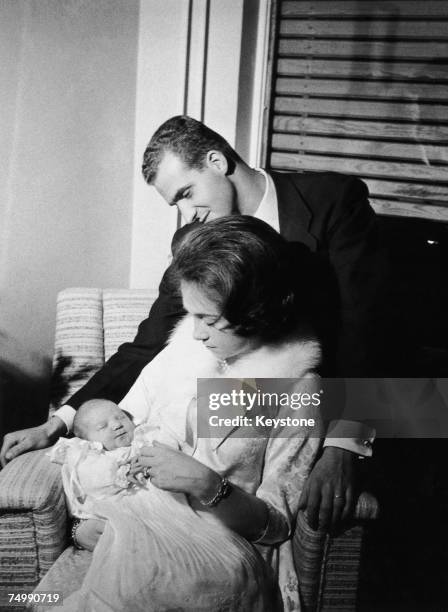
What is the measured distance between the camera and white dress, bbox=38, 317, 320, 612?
1.07 meters

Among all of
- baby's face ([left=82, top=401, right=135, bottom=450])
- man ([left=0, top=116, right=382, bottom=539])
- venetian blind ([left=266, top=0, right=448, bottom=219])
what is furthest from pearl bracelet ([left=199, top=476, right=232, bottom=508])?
venetian blind ([left=266, top=0, right=448, bottom=219])

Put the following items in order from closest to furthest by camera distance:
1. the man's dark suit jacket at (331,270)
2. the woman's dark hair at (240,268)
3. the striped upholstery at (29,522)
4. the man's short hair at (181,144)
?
1. the woman's dark hair at (240,268)
2. the striped upholstery at (29,522)
3. the man's dark suit jacket at (331,270)
4. the man's short hair at (181,144)

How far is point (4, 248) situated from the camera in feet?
5.52

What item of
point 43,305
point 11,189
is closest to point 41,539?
point 43,305

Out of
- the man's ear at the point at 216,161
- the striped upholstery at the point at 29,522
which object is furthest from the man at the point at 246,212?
the striped upholstery at the point at 29,522

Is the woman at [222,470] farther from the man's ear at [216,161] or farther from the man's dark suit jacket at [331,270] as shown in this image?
the man's ear at [216,161]

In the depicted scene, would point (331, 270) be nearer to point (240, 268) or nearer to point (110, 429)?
point (240, 268)

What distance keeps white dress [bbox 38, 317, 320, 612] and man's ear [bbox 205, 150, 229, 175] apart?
0.43m

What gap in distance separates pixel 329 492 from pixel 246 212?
29.3 inches

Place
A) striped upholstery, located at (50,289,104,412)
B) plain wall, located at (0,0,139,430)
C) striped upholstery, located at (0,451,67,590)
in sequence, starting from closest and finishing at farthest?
striped upholstery, located at (0,451,67,590) < plain wall, located at (0,0,139,430) < striped upholstery, located at (50,289,104,412)

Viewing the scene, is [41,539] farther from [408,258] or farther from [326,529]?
[408,258]

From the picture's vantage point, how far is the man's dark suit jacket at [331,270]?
4.59 ft

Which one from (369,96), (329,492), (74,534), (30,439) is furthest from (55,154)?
(329,492)

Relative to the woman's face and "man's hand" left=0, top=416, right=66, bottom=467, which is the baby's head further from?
the woman's face
